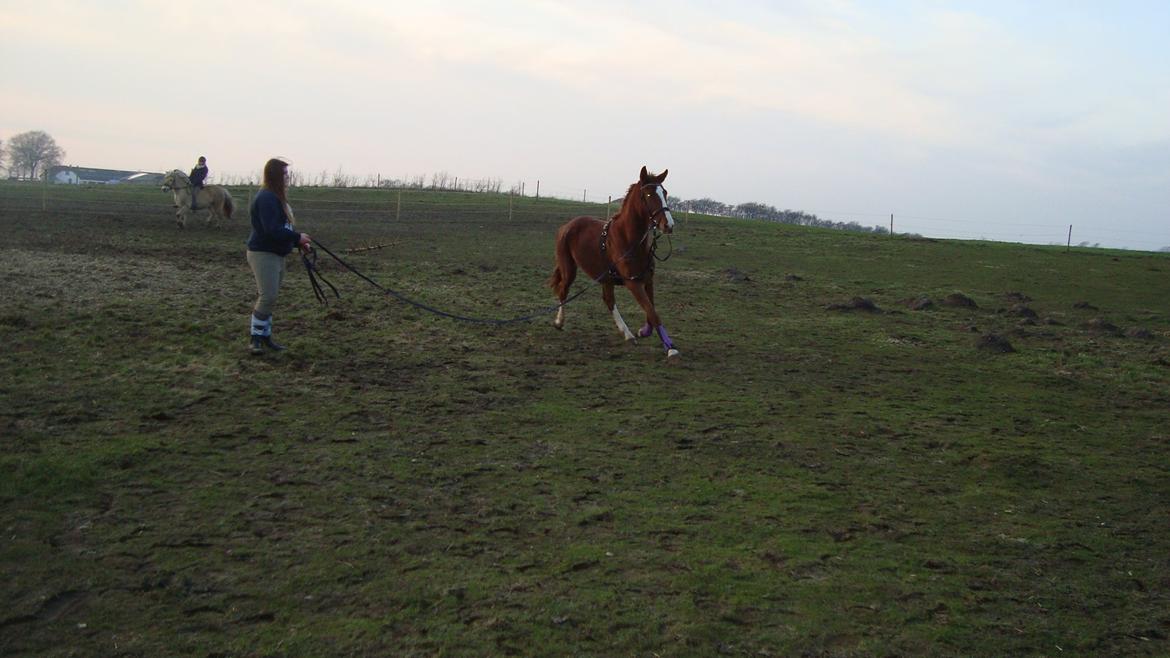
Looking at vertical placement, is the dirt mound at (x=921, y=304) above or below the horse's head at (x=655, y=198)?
below

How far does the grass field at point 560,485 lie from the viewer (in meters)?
3.54

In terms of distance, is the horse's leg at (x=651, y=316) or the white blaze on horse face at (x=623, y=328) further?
the white blaze on horse face at (x=623, y=328)

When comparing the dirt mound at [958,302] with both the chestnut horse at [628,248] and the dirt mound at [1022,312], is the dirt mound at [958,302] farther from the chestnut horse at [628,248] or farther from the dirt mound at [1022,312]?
the chestnut horse at [628,248]

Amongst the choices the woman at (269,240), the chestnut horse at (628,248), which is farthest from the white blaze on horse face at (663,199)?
the woman at (269,240)

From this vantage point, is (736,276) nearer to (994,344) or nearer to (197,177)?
(994,344)

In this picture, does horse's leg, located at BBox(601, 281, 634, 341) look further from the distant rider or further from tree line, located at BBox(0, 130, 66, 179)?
tree line, located at BBox(0, 130, 66, 179)

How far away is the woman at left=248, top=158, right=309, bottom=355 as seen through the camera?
796 cm

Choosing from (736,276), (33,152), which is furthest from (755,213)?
(33,152)

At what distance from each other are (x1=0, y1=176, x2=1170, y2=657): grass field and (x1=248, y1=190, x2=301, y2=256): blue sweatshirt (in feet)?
3.67

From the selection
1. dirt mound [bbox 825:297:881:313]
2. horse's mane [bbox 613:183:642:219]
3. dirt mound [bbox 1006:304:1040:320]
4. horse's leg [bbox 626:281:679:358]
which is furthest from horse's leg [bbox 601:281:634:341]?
dirt mound [bbox 1006:304:1040:320]

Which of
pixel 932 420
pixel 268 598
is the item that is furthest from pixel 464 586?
pixel 932 420

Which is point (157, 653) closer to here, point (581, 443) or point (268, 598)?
point (268, 598)

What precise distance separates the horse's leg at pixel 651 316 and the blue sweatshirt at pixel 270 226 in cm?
371

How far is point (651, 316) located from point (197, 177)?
16808 mm
